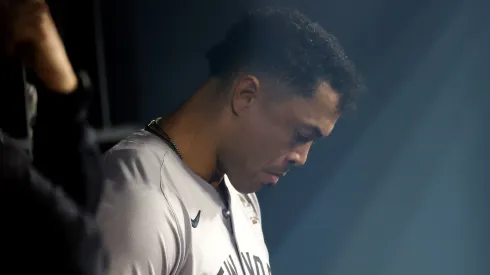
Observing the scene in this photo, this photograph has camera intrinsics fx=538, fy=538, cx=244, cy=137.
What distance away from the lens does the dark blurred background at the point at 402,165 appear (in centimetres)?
108

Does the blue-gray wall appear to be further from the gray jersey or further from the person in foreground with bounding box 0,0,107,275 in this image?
the person in foreground with bounding box 0,0,107,275

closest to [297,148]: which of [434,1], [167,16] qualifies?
[167,16]

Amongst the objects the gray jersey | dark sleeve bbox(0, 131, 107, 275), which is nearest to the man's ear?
→ the gray jersey

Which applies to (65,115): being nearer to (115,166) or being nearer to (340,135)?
(115,166)

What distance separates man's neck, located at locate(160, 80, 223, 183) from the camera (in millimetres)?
803

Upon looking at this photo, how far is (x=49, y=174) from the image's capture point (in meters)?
0.49

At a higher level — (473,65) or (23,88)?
(473,65)

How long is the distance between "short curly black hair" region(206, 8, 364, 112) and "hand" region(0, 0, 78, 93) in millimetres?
352

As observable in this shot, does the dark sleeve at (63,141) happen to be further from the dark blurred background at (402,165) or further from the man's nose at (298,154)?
the dark blurred background at (402,165)

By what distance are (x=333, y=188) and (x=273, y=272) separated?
0.71ft

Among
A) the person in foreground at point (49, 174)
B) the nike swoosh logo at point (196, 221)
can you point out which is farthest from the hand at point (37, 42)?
the nike swoosh logo at point (196, 221)

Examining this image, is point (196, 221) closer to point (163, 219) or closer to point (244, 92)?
point (163, 219)

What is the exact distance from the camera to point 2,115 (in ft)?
2.29

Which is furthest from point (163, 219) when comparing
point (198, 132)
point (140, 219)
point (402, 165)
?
point (402, 165)
